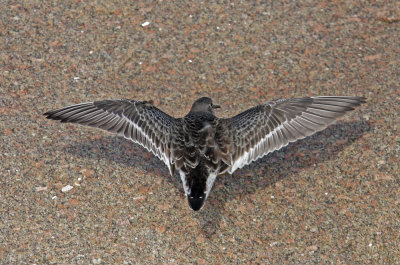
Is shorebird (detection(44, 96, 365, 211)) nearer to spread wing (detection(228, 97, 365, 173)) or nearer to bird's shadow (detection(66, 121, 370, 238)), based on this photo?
spread wing (detection(228, 97, 365, 173))

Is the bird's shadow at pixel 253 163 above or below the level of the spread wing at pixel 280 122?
below

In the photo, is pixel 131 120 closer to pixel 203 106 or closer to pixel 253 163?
pixel 203 106

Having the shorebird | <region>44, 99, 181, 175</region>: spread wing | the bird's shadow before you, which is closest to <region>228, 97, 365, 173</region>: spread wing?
the shorebird

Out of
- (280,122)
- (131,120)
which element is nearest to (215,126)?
(280,122)

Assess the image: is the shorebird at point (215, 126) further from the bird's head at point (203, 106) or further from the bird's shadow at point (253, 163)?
the bird's shadow at point (253, 163)

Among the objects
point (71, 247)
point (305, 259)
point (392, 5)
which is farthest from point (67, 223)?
point (392, 5)

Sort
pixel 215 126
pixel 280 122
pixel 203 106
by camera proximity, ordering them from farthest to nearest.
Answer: pixel 203 106, pixel 280 122, pixel 215 126

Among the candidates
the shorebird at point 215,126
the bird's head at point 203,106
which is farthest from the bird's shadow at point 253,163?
the bird's head at point 203,106

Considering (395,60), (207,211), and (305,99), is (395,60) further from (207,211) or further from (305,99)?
(207,211)
